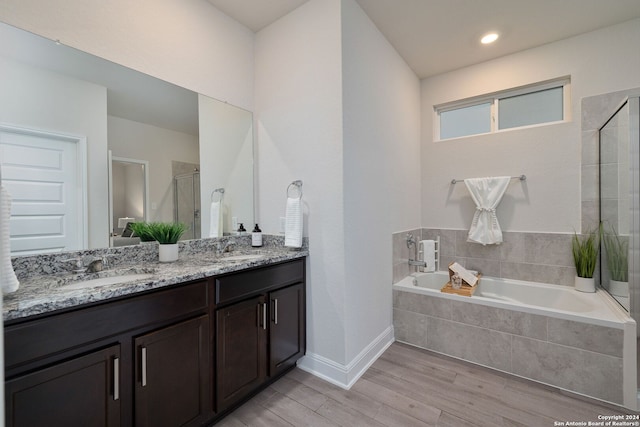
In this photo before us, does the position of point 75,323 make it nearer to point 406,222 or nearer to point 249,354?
point 249,354

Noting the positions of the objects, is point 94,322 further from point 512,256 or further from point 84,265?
point 512,256

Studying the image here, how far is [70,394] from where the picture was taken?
3.24ft

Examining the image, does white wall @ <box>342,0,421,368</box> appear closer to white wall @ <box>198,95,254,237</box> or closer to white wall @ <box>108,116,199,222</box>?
white wall @ <box>198,95,254,237</box>

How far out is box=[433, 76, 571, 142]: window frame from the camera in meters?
2.50

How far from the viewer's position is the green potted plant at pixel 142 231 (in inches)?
65.4

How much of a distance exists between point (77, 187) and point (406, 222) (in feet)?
8.69

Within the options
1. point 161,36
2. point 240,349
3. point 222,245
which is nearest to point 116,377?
point 240,349

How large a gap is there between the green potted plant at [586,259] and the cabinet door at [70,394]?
3.32m

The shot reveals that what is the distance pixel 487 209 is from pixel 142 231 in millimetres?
2946

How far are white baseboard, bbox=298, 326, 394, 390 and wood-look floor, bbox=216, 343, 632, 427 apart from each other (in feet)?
0.14

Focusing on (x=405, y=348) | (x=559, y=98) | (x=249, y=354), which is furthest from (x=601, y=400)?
(x=559, y=98)

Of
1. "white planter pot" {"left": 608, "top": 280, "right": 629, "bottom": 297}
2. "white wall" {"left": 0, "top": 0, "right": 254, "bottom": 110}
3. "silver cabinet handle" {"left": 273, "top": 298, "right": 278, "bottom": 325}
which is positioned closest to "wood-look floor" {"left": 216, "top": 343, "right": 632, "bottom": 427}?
"silver cabinet handle" {"left": 273, "top": 298, "right": 278, "bottom": 325}

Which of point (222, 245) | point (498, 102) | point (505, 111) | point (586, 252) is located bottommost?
point (586, 252)

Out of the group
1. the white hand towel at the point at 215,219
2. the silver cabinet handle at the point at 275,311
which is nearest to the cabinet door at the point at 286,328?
the silver cabinet handle at the point at 275,311
